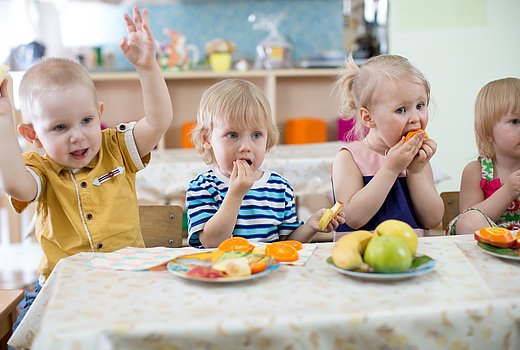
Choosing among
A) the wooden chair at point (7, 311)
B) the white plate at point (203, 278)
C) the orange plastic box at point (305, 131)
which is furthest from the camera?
the orange plastic box at point (305, 131)

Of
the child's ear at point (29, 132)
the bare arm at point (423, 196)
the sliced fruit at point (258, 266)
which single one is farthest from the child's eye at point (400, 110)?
the child's ear at point (29, 132)

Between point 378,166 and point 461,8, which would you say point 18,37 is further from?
point 378,166

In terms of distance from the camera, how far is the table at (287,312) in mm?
796

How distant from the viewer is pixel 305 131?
409 centimetres

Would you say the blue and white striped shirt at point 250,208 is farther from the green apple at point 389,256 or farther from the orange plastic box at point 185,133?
the orange plastic box at point 185,133

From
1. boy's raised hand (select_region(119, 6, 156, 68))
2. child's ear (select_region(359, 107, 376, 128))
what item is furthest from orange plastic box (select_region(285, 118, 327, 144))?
boy's raised hand (select_region(119, 6, 156, 68))

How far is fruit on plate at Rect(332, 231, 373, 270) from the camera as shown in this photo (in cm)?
98

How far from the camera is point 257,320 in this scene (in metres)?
0.81

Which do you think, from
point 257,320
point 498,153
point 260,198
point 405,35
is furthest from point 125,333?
point 405,35

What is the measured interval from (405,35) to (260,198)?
1.89 meters

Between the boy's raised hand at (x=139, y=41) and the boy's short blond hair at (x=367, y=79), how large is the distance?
543 mm

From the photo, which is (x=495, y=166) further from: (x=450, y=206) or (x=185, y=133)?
(x=185, y=133)

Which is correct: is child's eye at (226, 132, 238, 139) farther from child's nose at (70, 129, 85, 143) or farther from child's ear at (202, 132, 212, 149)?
child's nose at (70, 129, 85, 143)

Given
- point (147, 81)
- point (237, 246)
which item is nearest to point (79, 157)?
point (147, 81)
